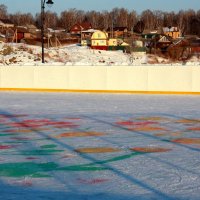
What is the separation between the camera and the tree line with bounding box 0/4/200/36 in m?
89.9

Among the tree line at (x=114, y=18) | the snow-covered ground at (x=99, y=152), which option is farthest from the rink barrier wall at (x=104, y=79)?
the tree line at (x=114, y=18)

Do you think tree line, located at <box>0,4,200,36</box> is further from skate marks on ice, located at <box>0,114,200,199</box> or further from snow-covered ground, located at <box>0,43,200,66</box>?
skate marks on ice, located at <box>0,114,200,199</box>

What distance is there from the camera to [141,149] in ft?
20.7

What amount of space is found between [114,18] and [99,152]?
92097mm

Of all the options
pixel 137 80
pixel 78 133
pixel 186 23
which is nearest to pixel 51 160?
pixel 78 133

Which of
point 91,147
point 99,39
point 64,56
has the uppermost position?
point 99,39

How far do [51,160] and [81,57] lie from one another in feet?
91.0

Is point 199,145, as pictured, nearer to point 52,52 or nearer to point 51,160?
point 51,160

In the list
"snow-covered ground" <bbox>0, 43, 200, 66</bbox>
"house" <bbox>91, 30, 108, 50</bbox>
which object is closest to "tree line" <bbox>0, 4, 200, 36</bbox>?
"house" <bbox>91, 30, 108, 50</bbox>

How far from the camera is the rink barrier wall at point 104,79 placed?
15133mm

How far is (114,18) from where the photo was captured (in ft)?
316

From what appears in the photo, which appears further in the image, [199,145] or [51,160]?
[199,145]

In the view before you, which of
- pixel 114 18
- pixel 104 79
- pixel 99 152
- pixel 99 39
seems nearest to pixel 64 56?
pixel 99 39

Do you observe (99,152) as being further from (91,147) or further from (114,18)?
(114,18)
